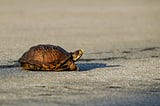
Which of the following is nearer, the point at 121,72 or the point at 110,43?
the point at 121,72

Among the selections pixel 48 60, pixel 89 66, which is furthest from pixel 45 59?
pixel 89 66

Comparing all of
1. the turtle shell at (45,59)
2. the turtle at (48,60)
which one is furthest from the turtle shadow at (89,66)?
the turtle shell at (45,59)

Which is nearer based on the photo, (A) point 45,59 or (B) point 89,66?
(A) point 45,59

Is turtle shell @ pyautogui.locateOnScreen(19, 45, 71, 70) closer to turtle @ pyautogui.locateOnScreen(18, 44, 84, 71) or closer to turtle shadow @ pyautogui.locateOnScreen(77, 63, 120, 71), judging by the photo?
turtle @ pyautogui.locateOnScreen(18, 44, 84, 71)

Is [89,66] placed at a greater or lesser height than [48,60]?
lesser

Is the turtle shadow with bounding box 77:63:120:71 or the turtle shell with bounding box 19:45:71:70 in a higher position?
the turtle shell with bounding box 19:45:71:70

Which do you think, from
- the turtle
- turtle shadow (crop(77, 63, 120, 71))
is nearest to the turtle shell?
the turtle

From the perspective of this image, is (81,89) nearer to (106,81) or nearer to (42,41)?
(106,81)

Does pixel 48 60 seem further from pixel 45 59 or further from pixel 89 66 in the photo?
pixel 89 66

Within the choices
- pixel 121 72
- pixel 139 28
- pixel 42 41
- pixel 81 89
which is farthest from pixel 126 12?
pixel 81 89
